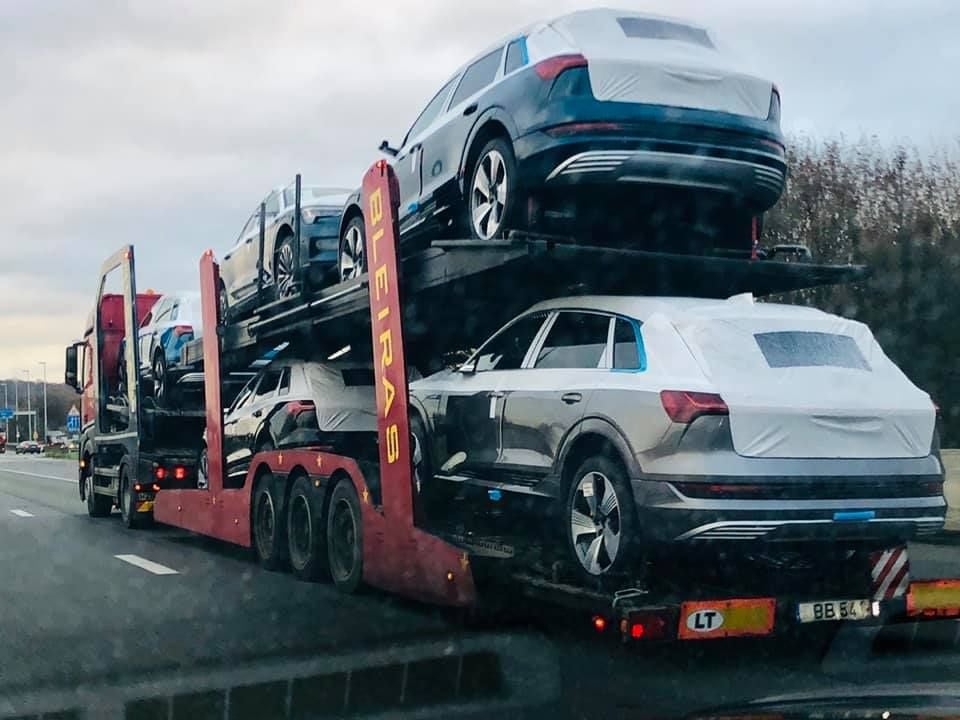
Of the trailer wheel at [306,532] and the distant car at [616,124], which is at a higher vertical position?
the distant car at [616,124]

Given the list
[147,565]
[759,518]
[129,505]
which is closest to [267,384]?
[147,565]

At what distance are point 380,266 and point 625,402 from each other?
8.08 ft

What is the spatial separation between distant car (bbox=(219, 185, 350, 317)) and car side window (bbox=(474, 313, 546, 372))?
2.78 metres

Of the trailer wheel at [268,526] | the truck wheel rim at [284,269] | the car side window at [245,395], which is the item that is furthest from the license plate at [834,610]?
the car side window at [245,395]

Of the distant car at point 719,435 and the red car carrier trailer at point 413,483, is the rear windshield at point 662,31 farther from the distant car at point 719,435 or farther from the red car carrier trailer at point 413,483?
the distant car at point 719,435

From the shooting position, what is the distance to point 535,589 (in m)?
6.72

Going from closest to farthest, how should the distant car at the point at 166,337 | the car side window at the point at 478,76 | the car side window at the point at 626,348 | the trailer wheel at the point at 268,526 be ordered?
1. the car side window at the point at 626,348
2. the car side window at the point at 478,76
3. the trailer wheel at the point at 268,526
4. the distant car at the point at 166,337

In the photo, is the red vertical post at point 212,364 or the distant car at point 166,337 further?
the distant car at point 166,337

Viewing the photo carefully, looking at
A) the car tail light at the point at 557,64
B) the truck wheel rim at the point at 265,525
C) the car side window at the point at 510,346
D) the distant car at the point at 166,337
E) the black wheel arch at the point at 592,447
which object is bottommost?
the truck wheel rim at the point at 265,525

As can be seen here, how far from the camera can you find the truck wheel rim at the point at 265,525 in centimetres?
1083

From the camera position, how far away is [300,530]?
10.3 metres

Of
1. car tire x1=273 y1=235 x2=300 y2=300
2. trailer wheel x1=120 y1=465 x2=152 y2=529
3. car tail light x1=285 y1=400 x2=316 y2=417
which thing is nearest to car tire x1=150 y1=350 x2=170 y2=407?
trailer wheel x1=120 y1=465 x2=152 y2=529

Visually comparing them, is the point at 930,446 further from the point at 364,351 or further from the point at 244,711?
the point at 364,351

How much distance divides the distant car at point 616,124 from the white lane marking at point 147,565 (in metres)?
4.73
